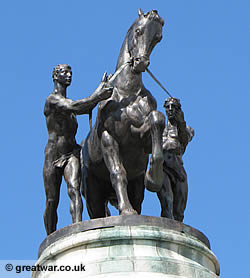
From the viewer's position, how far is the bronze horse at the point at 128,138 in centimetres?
1536

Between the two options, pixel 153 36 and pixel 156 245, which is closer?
pixel 156 245

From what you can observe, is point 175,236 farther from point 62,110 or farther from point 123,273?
point 62,110

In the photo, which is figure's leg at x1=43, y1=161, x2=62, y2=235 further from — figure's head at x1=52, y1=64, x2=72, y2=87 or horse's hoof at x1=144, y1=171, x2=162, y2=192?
horse's hoof at x1=144, y1=171, x2=162, y2=192

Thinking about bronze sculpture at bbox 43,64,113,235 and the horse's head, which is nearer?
the horse's head

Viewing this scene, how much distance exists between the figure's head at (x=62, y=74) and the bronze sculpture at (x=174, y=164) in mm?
2276

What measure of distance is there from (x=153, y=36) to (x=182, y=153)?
9.34 feet

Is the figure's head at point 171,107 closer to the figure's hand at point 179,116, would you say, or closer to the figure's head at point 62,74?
the figure's hand at point 179,116

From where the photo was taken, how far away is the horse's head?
53.0 feet

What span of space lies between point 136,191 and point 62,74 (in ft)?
9.79

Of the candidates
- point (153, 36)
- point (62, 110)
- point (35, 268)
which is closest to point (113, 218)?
point (35, 268)

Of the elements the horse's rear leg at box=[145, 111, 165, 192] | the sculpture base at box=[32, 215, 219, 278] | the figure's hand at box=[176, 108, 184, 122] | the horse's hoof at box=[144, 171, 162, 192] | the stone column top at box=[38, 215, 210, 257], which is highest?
the figure's hand at box=[176, 108, 184, 122]

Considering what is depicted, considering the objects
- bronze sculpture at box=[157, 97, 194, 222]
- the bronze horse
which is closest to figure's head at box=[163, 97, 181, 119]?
bronze sculpture at box=[157, 97, 194, 222]

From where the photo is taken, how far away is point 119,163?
51.8ft

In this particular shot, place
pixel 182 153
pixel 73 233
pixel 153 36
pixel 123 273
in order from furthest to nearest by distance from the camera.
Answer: pixel 182 153, pixel 153 36, pixel 73 233, pixel 123 273
